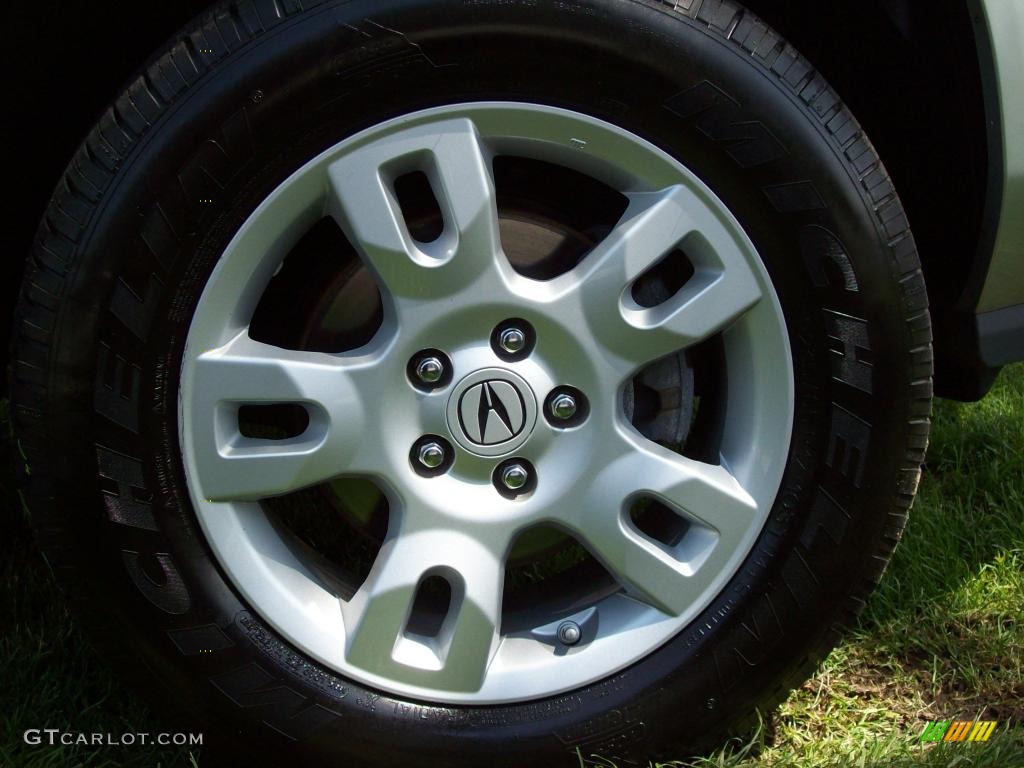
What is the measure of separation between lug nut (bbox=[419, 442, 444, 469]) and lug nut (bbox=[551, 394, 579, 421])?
0.17 meters

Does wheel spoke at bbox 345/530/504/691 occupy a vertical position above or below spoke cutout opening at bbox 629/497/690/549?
below

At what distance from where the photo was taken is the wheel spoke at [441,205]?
4.19ft

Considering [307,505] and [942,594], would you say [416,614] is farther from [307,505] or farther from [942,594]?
[942,594]

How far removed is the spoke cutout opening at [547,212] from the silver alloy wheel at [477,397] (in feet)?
0.42

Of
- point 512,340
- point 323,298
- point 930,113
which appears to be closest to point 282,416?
point 323,298

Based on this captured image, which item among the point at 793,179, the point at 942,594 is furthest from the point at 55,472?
the point at 942,594

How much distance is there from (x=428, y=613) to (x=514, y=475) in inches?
11.0

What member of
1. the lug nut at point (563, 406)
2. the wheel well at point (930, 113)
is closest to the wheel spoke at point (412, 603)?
the lug nut at point (563, 406)

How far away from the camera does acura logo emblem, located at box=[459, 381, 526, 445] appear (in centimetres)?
136

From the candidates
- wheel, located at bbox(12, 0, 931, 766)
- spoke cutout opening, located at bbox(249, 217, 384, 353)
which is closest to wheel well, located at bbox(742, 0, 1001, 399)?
wheel, located at bbox(12, 0, 931, 766)

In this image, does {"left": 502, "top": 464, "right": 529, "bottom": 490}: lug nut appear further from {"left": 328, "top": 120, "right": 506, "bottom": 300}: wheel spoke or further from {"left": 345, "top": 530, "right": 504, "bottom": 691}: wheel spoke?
{"left": 328, "top": 120, "right": 506, "bottom": 300}: wheel spoke

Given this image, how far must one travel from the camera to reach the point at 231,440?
133 cm

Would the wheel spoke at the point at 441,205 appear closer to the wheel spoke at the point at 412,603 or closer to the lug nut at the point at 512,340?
the lug nut at the point at 512,340

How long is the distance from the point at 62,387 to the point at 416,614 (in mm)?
606
